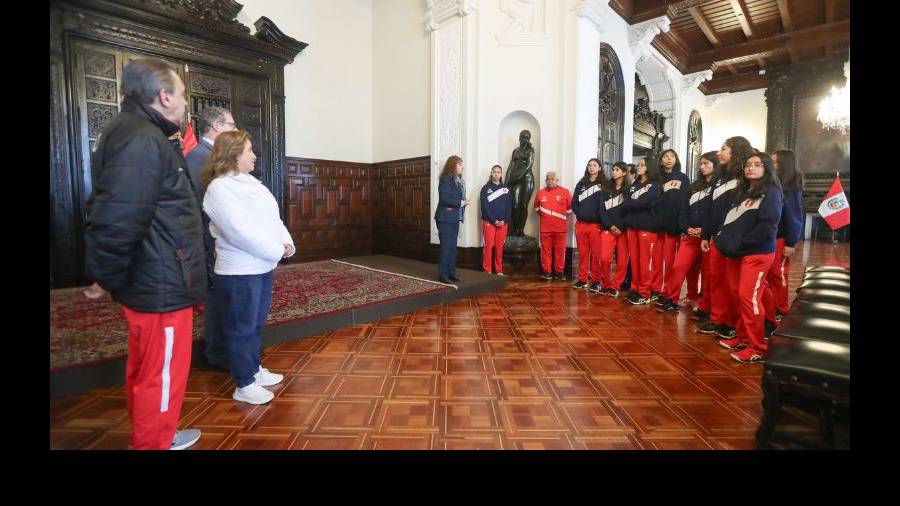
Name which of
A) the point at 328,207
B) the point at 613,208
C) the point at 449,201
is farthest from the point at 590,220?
the point at 328,207

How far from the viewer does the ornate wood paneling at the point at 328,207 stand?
21.7 ft

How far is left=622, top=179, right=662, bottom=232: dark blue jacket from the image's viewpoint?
4.29 meters

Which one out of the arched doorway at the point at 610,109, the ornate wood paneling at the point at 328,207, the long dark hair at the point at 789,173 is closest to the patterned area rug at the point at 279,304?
the ornate wood paneling at the point at 328,207

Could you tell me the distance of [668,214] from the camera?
418 cm

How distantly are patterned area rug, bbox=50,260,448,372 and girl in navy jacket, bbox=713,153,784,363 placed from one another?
267 centimetres

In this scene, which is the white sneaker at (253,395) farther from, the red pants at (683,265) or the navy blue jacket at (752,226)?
the red pants at (683,265)

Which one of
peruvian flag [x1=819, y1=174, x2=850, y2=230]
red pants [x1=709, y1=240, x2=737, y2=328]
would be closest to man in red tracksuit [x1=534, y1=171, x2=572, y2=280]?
red pants [x1=709, y1=240, x2=737, y2=328]

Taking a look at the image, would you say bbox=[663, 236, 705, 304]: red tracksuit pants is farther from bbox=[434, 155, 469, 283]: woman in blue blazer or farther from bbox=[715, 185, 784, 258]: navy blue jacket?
bbox=[434, 155, 469, 283]: woman in blue blazer

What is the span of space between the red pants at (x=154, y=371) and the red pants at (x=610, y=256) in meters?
4.37

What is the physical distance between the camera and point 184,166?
1.58 m

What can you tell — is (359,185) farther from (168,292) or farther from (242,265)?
(168,292)

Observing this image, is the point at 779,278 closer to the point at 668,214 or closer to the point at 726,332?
the point at 726,332

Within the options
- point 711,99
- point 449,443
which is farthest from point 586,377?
point 711,99

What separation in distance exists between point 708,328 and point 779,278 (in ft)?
2.39
